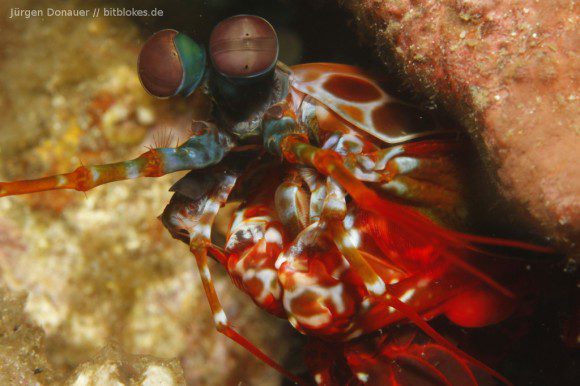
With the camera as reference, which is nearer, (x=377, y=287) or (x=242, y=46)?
(x=377, y=287)

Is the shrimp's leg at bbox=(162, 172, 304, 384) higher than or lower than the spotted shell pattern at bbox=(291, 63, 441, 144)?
lower

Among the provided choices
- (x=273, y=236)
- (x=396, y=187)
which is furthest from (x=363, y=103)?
(x=273, y=236)

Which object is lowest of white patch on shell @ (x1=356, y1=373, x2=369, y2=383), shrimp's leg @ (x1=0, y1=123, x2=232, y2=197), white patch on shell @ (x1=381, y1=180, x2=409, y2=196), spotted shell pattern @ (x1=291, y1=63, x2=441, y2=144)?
white patch on shell @ (x1=356, y1=373, x2=369, y2=383)

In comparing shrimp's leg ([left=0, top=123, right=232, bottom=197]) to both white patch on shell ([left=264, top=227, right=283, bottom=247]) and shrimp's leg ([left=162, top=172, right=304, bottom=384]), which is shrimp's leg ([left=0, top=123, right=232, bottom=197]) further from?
white patch on shell ([left=264, top=227, right=283, bottom=247])

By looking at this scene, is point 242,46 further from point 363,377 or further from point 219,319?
point 363,377

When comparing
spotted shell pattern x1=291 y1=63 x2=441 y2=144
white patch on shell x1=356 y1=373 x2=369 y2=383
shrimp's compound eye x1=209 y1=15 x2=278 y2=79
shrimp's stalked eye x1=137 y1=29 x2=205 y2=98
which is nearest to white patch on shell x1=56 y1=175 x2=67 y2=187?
shrimp's stalked eye x1=137 y1=29 x2=205 y2=98

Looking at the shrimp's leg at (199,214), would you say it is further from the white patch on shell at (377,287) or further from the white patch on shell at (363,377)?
the white patch on shell at (377,287)

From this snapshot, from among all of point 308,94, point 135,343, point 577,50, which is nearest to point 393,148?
point 308,94

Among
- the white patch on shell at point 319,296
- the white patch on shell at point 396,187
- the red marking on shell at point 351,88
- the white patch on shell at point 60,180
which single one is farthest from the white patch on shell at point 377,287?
the white patch on shell at point 60,180
